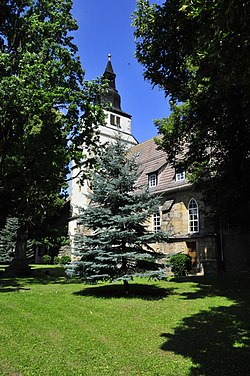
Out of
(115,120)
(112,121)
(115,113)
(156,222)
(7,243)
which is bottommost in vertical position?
(7,243)

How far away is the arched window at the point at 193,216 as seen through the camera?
915 inches

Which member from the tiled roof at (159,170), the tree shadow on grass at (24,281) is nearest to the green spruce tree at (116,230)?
the tree shadow on grass at (24,281)

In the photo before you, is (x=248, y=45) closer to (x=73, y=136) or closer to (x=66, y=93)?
(x=66, y=93)

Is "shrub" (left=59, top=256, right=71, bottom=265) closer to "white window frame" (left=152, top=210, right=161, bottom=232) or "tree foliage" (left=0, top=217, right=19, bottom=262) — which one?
"tree foliage" (left=0, top=217, right=19, bottom=262)

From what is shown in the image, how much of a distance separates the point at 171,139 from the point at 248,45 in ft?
38.9

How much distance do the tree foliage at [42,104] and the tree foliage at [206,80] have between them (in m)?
4.86

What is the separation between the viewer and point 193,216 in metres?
23.5

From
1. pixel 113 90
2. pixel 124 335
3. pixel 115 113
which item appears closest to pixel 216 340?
pixel 124 335

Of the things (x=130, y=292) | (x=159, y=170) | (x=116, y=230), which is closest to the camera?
(x=116, y=230)

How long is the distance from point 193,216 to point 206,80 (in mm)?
15234

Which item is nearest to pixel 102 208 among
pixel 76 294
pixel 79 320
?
pixel 76 294

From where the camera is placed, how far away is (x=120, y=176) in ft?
42.0

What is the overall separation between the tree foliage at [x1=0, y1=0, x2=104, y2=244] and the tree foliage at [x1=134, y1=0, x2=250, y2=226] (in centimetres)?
486

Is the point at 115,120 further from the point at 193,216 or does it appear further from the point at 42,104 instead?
the point at 42,104
